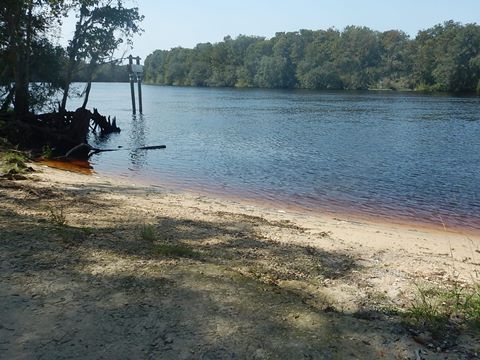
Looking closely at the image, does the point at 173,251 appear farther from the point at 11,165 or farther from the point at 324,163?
the point at 324,163

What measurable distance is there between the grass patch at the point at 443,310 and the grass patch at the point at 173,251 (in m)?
3.10

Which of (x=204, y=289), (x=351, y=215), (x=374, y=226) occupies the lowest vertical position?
(x=351, y=215)

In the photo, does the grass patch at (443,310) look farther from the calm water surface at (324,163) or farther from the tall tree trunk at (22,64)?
the tall tree trunk at (22,64)

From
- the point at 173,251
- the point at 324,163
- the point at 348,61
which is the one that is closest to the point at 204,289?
the point at 173,251

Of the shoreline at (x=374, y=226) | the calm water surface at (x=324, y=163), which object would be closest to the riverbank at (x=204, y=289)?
the shoreline at (x=374, y=226)

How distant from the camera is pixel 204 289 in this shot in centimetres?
527

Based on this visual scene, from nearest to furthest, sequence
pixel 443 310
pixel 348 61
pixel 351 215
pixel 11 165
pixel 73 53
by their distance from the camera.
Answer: pixel 443 310, pixel 351 215, pixel 11 165, pixel 73 53, pixel 348 61

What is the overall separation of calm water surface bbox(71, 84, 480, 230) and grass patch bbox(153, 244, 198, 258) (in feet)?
30.0

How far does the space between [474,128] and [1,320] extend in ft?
143

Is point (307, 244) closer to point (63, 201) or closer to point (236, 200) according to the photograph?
point (63, 201)

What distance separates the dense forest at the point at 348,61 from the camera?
105812mm

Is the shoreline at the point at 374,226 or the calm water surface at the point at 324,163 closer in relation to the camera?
the shoreline at the point at 374,226

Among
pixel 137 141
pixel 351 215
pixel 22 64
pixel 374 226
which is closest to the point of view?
pixel 374 226

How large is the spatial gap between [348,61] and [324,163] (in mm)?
112348
